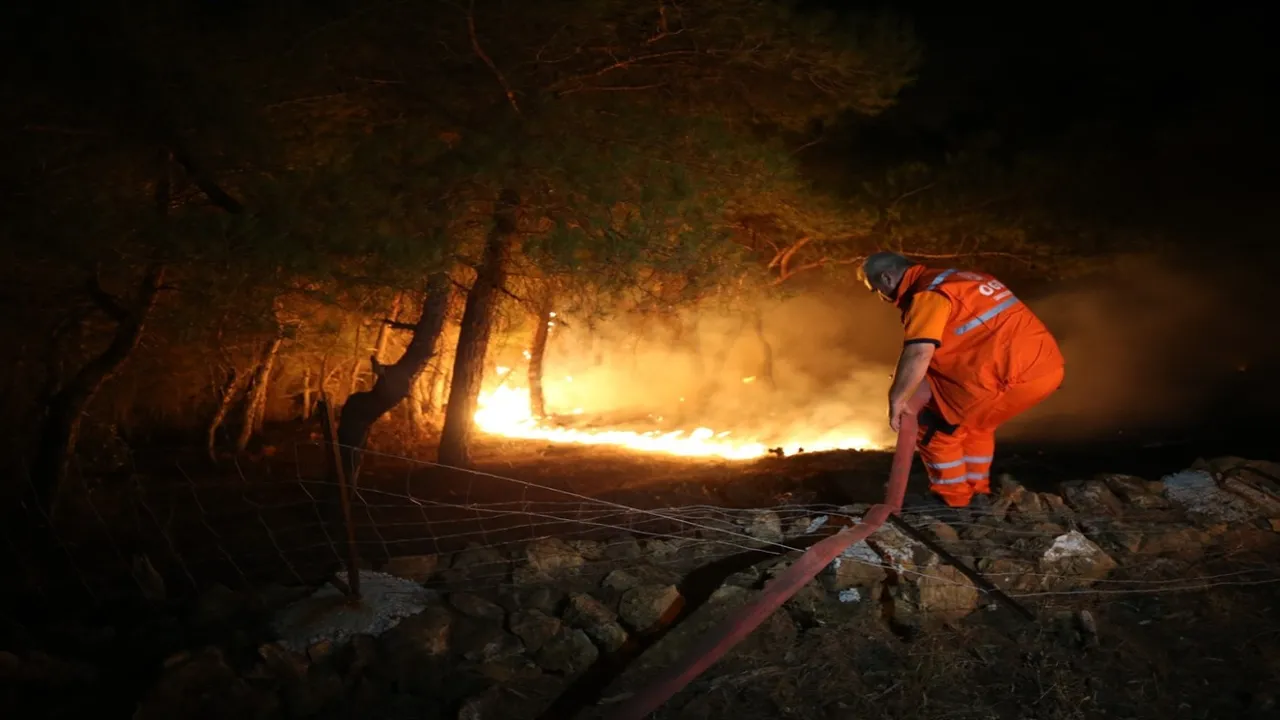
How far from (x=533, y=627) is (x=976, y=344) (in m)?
2.83

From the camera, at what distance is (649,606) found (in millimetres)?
4254

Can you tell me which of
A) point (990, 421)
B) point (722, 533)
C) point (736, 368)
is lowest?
point (722, 533)

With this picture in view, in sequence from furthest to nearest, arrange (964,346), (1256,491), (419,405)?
(419,405), (1256,491), (964,346)

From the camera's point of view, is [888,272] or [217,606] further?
[888,272]

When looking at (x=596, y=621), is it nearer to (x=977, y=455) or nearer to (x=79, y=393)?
(x=977, y=455)

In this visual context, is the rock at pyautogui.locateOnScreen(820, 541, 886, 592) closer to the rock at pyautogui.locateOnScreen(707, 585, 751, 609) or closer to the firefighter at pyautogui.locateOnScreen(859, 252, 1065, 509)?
the rock at pyautogui.locateOnScreen(707, 585, 751, 609)

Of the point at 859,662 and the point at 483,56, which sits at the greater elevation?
the point at 483,56

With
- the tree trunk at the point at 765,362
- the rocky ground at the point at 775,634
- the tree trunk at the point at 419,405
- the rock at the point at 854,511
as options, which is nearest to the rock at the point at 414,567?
the rocky ground at the point at 775,634

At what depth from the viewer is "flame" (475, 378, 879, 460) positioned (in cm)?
1298

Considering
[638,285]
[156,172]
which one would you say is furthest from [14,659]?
[638,285]

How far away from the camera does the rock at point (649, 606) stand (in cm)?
420

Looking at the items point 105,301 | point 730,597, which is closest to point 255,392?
point 105,301

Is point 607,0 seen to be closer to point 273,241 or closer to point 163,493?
point 273,241

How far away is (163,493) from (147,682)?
6.81 meters
